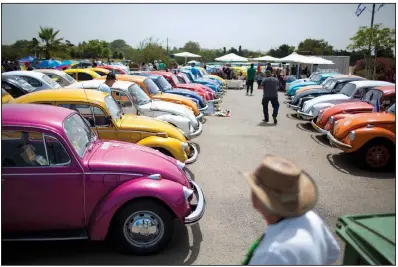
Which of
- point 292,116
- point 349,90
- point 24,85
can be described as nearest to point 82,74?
point 24,85

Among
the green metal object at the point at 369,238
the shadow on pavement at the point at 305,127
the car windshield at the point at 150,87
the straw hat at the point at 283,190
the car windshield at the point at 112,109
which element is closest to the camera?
the straw hat at the point at 283,190

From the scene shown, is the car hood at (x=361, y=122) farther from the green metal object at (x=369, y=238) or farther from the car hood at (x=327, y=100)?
the green metal object at (x=369, y=238)

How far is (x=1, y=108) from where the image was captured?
4.07 metres

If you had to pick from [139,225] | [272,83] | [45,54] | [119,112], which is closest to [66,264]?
[139,225]

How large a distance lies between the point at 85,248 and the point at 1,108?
1.98 metres

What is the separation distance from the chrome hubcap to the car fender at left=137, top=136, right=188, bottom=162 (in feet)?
6.88

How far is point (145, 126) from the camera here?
6.13 m

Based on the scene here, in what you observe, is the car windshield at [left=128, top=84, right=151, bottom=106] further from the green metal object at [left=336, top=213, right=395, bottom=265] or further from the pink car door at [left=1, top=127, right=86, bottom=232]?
the green metal object at [left=336, top=213, right=395, bottom=265]

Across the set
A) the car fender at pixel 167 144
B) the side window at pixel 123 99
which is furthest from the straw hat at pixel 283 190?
the side window at pixel 123 99

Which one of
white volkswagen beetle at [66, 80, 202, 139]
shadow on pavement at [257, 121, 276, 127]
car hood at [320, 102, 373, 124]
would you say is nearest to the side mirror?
white volkswagen beetle at [66, 80, 202, 139]

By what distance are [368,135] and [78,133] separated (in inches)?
225

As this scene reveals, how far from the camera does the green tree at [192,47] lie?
74825 millimetres

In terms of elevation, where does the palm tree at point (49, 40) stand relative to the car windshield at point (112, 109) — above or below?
above

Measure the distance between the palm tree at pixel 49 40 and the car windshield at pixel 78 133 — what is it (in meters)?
42.1
